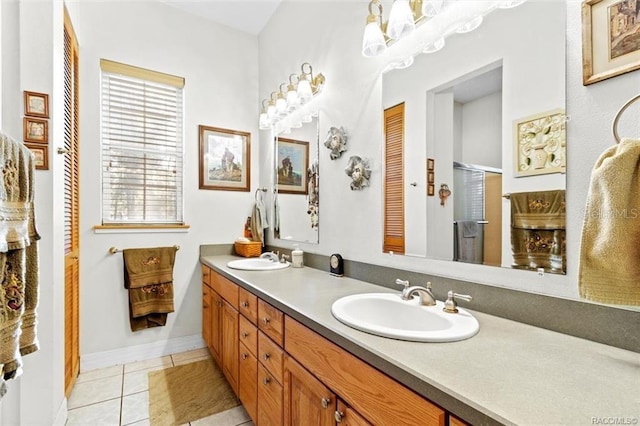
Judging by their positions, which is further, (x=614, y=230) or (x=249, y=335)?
(x=249, y=335)

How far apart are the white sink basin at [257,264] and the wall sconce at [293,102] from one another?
1064mm

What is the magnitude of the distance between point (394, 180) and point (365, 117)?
1.41ft

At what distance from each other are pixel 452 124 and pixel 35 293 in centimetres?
174

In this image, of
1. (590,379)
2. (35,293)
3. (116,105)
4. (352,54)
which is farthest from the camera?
(116,105)

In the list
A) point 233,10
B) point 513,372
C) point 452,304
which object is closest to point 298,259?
point 452,304

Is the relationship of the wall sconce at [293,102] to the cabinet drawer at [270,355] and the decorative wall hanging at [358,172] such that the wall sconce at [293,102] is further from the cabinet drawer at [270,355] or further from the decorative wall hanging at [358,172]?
the cabinet drawer at [270,355]

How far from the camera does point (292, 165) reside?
97.0 inches

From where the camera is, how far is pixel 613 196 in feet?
2.28

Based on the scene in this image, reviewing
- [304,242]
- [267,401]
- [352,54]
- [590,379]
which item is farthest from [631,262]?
[304,242]

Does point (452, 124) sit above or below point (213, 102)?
below

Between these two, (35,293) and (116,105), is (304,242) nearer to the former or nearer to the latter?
(35,293)

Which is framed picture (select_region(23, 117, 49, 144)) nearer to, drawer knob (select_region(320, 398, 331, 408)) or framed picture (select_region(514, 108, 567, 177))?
drawer knob (select_region(320, 398, 331, 408))

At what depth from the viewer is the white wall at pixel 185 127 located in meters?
2.35

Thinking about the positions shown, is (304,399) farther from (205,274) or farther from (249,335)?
(205,274)
